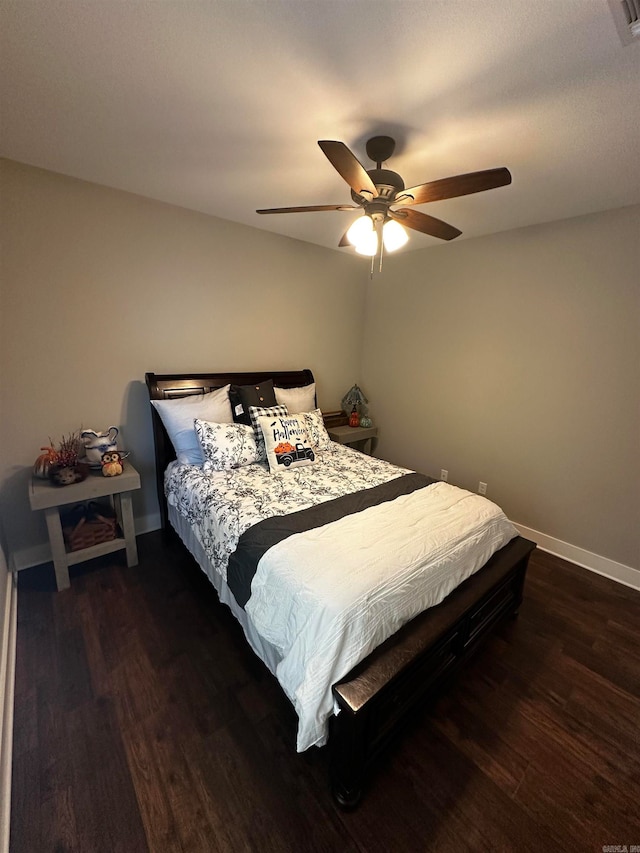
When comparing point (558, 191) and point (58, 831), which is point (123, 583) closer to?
point (58, 831)

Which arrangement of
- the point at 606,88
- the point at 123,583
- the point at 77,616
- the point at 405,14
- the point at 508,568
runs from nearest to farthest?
the point at 405,14 → the point at 606,88 → the point at 508,568 → the point at 77,616 → the point at 123,583

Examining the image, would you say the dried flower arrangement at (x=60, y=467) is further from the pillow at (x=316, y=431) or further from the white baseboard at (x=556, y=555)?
the pillow at (x=316, y=431)

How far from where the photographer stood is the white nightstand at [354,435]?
342 cm

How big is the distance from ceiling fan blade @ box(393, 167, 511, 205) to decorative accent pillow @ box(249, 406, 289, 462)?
5.21ft

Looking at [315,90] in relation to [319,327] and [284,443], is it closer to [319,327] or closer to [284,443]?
[284,443]

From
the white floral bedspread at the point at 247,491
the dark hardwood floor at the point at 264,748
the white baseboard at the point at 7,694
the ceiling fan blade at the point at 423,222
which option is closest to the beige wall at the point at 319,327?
the white baseboard at the point at 7,694

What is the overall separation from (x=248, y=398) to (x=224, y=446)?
20.2 inches

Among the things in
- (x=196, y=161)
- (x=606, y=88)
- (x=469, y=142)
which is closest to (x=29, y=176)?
(x=196, y=161)

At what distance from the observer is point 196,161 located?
1845mm

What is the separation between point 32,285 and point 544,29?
8.74ft

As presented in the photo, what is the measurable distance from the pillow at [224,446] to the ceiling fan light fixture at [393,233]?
1.53 meters

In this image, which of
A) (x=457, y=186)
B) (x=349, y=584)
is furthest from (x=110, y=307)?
(x=349, y=584)

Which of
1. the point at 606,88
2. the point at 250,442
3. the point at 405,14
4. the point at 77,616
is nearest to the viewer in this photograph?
the point at 405,14

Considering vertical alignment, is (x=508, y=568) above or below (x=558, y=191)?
below
